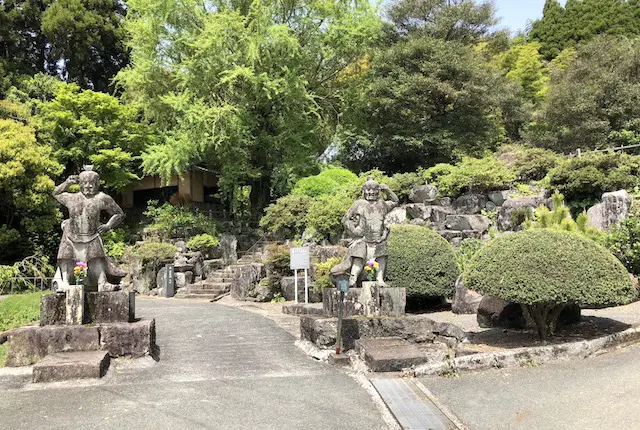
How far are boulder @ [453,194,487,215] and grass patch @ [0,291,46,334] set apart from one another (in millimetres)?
12745

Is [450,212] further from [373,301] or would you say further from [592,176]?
[373,301]

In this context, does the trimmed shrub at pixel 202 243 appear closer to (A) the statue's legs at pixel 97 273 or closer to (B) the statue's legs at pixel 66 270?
(A) the statue's legs at pixel 97 273

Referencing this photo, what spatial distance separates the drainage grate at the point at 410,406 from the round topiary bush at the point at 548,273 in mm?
2024

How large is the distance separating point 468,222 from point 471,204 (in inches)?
49.7

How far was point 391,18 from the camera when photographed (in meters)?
24.6

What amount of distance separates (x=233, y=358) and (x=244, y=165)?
49.3ft

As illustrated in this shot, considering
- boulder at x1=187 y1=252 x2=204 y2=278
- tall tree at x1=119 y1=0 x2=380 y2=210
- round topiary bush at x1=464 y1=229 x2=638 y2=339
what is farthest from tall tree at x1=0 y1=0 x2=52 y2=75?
round topiary bush at x1=464 y1=229 x2=638 y2=339

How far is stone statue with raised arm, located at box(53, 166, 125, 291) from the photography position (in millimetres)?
6770

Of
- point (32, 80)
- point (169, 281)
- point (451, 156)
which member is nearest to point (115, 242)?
point (169, 281)

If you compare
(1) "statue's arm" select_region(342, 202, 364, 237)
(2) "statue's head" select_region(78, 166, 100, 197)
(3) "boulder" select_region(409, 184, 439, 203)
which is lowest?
(1) "statue's arm" select_region(342, 202, 364, 237)

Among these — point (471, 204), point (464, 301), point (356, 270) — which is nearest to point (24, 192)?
point (356, 270)

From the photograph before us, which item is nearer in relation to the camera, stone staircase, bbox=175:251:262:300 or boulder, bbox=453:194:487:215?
boulder, bbox=453:194:487:215

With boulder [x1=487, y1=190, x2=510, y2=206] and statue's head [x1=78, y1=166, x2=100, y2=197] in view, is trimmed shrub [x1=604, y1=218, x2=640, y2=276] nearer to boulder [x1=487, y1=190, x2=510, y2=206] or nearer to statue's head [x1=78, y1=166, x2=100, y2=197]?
boulder [x1=487, y1=190, x2=510, y2=206]

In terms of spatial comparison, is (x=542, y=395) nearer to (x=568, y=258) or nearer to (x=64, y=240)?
(x=568, y=258)
